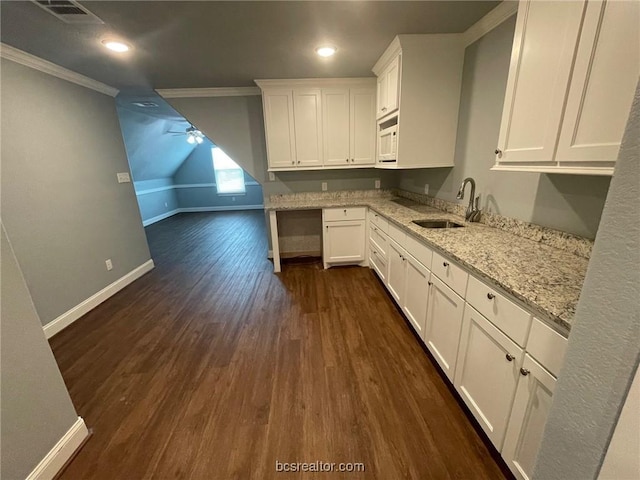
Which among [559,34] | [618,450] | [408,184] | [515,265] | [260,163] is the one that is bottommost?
[618,450]

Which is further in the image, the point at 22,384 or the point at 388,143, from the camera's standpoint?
the point at 388,143

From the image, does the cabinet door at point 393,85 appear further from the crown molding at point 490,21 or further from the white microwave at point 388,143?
the crown molding at point 490,21

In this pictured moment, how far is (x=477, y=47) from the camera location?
6.71ft

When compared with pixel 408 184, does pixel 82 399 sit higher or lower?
lower

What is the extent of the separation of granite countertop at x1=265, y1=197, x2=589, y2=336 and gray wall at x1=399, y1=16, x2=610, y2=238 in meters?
0.18

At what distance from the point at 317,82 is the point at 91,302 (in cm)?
356

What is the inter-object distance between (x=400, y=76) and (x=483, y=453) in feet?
8.82

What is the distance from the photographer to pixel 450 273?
149 cm

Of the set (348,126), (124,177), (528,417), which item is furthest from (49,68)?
(528,417)

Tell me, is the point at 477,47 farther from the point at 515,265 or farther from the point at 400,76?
the point at 515,265

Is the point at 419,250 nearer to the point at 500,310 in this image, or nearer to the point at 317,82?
the point at 500,310

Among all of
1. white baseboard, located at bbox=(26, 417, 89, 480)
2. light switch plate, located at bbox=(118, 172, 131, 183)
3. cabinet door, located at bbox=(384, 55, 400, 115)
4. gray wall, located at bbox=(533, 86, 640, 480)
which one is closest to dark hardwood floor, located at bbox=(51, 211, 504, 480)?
white baseboard, located at bbox=(26, 417, 89, 480)

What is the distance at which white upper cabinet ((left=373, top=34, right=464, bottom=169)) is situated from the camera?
220 centimetres

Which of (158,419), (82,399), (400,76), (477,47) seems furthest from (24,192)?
(477,47)
